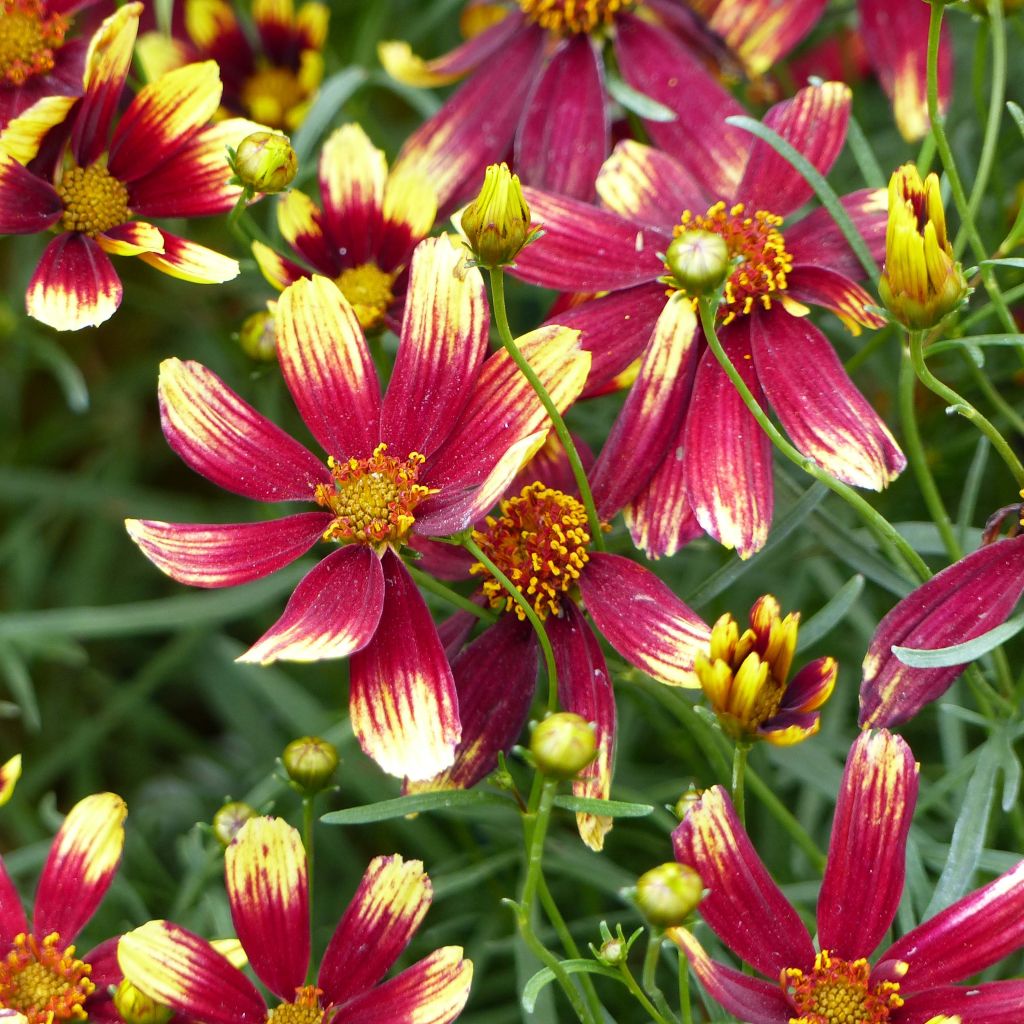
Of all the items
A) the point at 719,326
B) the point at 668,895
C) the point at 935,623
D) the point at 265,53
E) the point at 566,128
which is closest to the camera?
the point at 668,895

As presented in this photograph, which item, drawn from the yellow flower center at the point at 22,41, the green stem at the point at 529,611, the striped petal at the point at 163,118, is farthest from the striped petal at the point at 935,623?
the yellow flower center at the point at 22,41

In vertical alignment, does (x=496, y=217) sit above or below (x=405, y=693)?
above

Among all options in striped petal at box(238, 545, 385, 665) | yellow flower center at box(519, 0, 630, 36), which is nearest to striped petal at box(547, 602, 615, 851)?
striped petal at box(238, 545, 385, 665)

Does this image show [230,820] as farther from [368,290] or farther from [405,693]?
[368,290]

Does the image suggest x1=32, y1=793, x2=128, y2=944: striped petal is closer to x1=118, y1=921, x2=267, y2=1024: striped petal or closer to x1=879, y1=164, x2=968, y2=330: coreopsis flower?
x1=118, y1=921, x2=267, y2=1024: striped petal

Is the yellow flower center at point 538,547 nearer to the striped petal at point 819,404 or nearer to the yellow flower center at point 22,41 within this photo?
the striped petal at point 819,404

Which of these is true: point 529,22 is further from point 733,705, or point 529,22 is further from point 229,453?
point 733,705

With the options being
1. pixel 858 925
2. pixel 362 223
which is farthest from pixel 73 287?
pixel 858 925

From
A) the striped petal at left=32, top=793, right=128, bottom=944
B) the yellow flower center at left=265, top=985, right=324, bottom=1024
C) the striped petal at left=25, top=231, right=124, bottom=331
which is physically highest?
the striped petal at left=25, top=231, right=124, bottom=331
